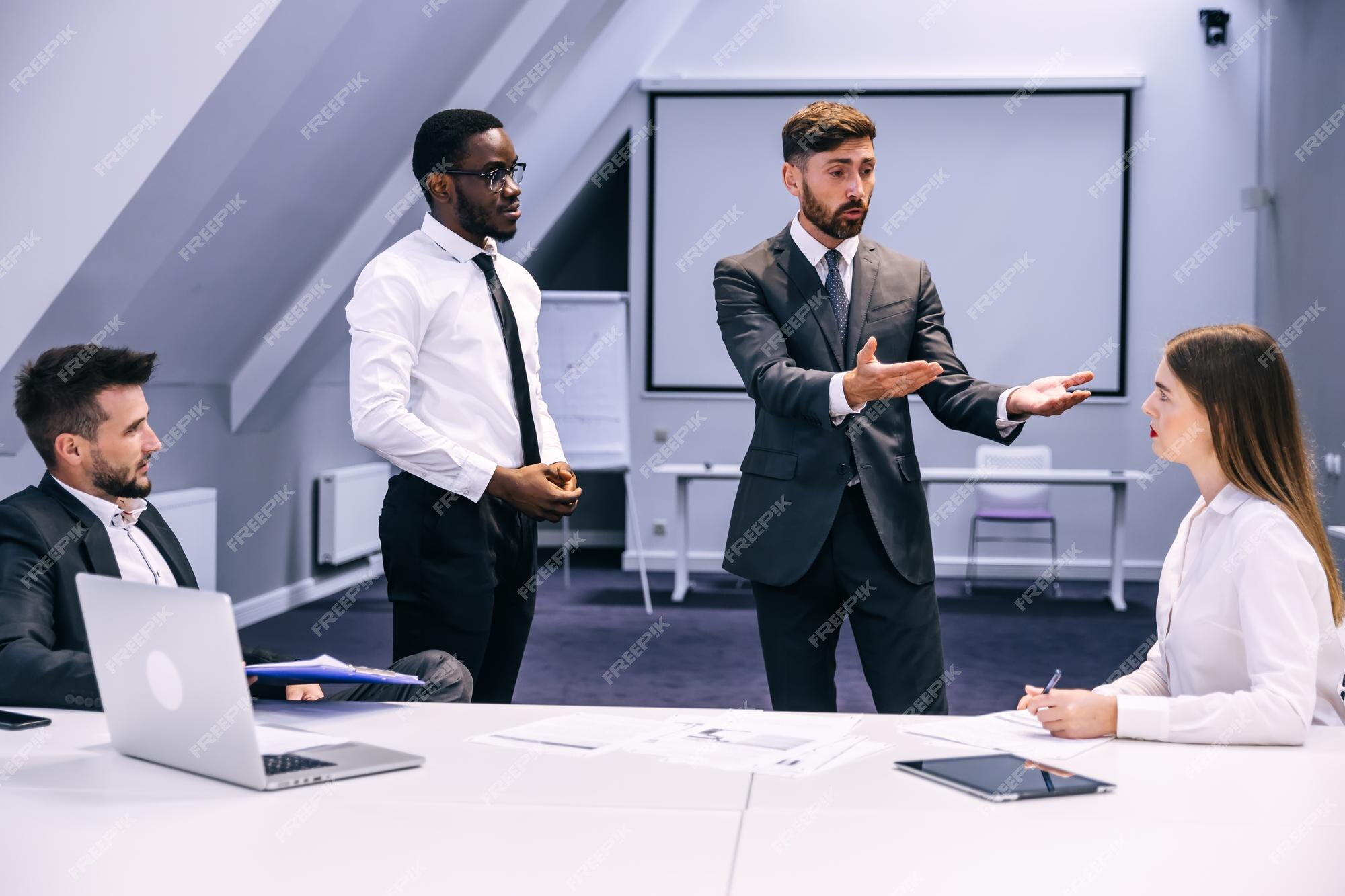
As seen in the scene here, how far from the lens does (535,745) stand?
5.10 ft

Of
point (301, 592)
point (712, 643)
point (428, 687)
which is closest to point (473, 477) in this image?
point (428, 687)

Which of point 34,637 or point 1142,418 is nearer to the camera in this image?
point 34,637

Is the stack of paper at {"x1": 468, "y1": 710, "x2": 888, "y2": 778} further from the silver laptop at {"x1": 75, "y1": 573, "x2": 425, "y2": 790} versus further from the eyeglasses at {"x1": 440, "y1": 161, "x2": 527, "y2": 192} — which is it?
the eyeglasses at {"x1": 440, "y1": 161, "x2": 527, "y2": 192}

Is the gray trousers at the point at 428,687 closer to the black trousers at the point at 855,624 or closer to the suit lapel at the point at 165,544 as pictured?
the suit lapel at the point at 165,544

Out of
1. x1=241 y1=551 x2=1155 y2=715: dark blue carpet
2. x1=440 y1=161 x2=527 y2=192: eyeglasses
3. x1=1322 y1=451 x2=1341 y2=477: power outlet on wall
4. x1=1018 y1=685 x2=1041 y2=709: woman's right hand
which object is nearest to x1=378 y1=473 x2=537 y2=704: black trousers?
x1=440 y1=161 x2=527 y2=192: eyeglasses

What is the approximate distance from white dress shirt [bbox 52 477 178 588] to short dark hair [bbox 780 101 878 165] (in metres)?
1.26

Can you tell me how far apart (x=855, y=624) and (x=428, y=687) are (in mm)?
796

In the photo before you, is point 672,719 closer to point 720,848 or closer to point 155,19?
point 720,848

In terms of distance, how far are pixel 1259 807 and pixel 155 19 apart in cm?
323

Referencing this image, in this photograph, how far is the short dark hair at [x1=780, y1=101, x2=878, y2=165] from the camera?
2.18 meters

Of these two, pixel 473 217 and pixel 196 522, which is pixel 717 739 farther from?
pixel 196 522

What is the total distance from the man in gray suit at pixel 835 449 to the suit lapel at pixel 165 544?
3.03ft

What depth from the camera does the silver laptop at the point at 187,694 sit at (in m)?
1.28

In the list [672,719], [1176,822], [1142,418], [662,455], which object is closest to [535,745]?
[672,719]
